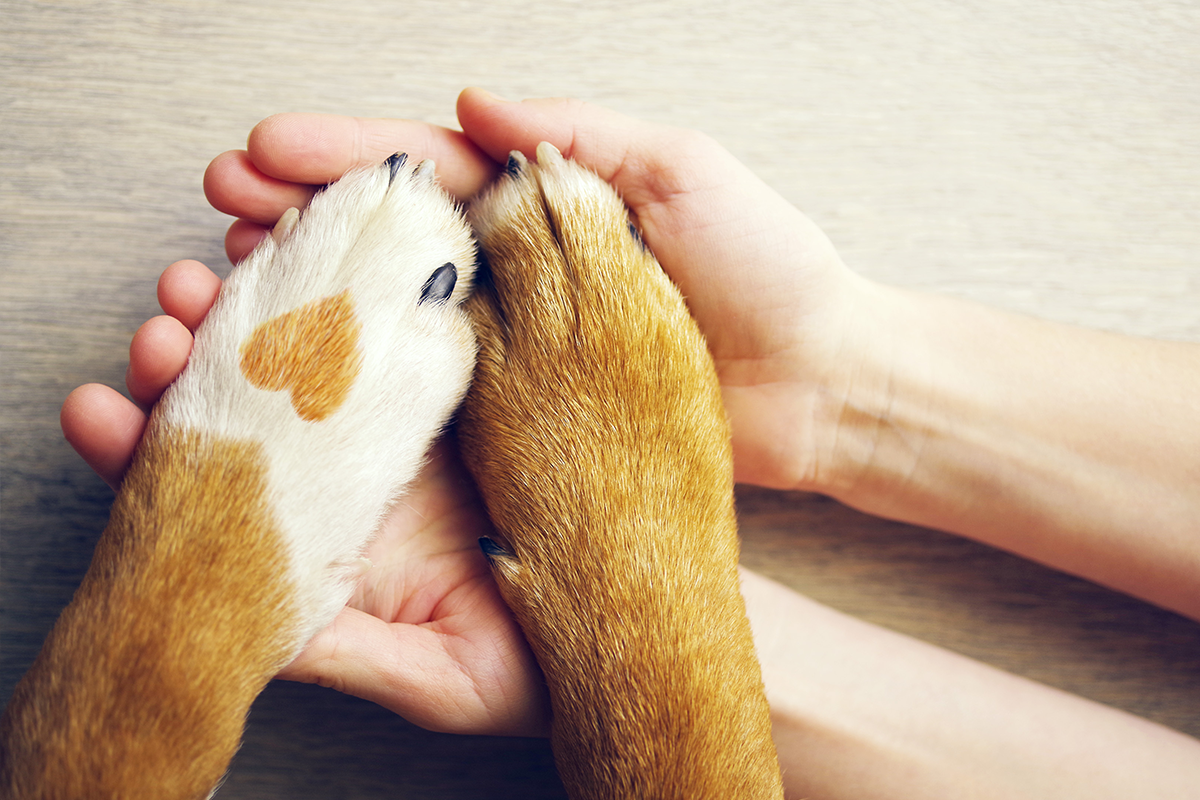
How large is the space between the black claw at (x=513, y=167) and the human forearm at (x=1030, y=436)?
587mm

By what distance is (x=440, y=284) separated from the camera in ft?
2.36

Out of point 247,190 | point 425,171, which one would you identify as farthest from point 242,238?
point 425,171

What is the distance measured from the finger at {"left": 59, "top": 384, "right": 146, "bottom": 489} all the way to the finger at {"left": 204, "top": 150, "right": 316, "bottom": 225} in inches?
10.6

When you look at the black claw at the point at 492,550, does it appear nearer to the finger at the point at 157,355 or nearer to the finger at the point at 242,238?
the finger at the point at 157,355

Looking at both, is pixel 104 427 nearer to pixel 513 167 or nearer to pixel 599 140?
pixel 513 167

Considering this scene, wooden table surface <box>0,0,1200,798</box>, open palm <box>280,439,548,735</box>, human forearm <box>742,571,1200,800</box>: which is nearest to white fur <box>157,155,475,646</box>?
open palm <box>280,439,548,735</box>

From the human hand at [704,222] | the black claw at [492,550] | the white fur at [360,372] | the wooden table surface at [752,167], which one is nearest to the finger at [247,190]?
the human hand at [704,222]

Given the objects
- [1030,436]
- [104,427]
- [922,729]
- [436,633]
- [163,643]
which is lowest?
[922,729]

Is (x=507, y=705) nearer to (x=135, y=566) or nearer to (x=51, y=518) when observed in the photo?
(x=135, y=566)

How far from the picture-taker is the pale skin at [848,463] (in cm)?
83

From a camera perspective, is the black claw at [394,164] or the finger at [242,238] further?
the finger at [242,238]

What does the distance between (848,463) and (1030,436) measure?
0.28m

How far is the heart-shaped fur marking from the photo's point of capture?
25.2 inches

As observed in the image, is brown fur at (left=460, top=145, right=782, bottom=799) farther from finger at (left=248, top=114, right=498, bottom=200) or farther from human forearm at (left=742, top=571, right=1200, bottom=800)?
human forearm at (left=742, top=571, right=1200, bottom=800)
